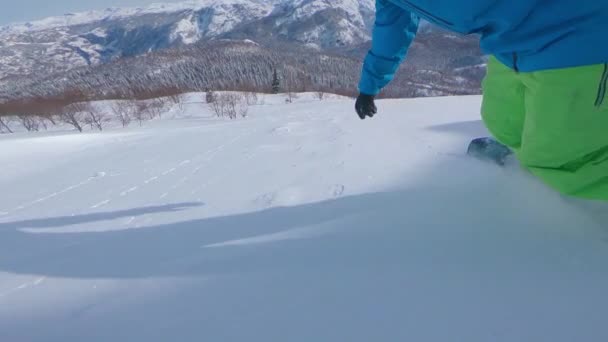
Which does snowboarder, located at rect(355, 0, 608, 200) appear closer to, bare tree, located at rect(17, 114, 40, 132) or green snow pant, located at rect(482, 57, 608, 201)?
green snow pant, located at rect(482, 57, 608, 201)

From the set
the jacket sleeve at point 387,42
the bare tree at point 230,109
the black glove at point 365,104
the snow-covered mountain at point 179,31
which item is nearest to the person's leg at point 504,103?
the jacket sleeve at point 387,42

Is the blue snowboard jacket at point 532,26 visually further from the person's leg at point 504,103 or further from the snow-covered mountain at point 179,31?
the snow-covered mountain at point 179,31

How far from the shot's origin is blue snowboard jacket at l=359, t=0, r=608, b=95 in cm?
71

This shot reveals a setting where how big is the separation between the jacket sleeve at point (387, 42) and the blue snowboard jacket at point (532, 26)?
238mm

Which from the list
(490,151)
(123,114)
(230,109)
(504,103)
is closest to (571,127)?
(504,103)

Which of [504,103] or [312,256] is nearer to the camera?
[312,256]

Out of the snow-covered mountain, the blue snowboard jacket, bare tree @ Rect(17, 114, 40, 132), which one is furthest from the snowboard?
the snow-covered mountain

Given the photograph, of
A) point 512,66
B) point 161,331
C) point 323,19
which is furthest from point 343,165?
point 323,19

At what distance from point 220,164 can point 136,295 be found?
103cm

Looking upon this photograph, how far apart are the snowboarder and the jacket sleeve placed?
0.24 m

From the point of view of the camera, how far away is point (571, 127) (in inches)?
29.5

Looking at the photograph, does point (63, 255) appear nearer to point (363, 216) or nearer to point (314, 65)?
point (363, 216)

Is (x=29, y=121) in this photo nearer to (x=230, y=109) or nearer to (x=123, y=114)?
(x=123, y=114)

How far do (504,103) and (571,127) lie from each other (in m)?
0.29
